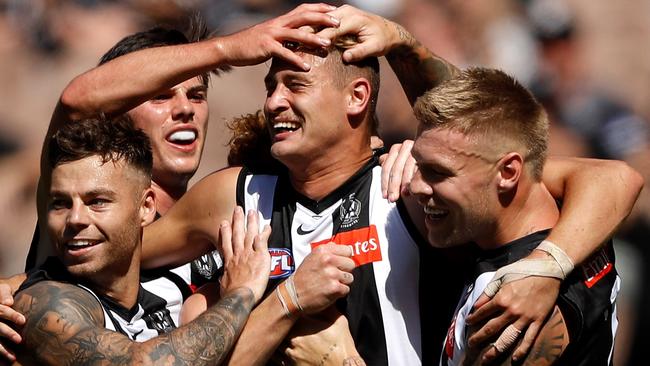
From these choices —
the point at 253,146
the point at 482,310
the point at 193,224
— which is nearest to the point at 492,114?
the point at 482,310

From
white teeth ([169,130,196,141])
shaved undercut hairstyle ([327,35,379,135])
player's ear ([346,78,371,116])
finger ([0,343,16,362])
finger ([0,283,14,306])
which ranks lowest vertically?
finger ([0,343,16,362])

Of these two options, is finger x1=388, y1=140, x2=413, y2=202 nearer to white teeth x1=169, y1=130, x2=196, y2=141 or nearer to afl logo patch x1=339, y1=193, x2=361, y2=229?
afl logo patch x1=339, y1=193, x2=361, y2=229

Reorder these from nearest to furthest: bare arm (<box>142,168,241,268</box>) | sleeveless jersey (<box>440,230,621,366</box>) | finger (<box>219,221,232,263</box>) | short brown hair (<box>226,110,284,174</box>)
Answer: sleeveless jersey (<box>440,230,621,366</box>) < finger (<box>219,221,232,263</box>) < bare arm (<box>142,168,241,268</box>) < short brown hair (<box>226,110,284,174</box>)

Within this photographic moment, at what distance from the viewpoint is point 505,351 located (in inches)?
145

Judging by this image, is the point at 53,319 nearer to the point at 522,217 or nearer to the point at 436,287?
the point at 436,287

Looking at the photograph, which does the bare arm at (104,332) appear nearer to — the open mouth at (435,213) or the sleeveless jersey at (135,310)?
the sleeveless jersey at (135,310)

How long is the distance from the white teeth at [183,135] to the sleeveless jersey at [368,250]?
1.08 metres

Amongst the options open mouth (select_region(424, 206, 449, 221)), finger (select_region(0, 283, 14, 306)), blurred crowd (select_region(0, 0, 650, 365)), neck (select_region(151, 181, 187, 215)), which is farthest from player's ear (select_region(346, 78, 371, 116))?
blurred crowd (select_region(0, 0, 650, 365))

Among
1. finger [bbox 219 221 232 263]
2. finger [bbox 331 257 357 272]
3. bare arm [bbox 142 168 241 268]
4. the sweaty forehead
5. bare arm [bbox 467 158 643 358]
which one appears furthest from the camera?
bare arm [bbox 142 168 241 268]

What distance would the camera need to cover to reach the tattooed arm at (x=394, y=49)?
173 inches

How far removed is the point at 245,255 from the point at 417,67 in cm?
124

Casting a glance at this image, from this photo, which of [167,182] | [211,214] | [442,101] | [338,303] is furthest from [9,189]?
[442,101]

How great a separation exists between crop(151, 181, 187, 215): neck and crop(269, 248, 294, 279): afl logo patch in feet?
4.10

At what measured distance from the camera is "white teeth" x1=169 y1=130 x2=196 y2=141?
5.54 meters
